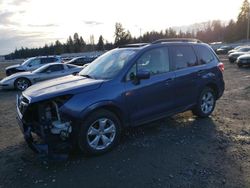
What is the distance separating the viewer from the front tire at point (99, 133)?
4852mm

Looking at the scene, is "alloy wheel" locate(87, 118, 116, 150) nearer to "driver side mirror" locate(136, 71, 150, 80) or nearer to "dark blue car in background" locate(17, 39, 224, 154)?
"dark blue car in background" locate(17, 39, 224, 154)

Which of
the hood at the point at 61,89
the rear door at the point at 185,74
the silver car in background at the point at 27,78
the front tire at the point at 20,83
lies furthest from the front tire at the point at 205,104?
the front tire at the point at 20,83

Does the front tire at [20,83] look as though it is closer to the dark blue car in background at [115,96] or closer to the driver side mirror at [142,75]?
the dark blue car in background at [115,96]

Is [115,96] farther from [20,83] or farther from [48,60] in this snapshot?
[48,60]

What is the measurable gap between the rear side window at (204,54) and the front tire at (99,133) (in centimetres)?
294

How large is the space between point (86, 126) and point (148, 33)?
101996 millimetres

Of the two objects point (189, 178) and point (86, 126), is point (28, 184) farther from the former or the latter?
point (189, 178)

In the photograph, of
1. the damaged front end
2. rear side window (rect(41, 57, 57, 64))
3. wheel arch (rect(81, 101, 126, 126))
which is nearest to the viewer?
the damaged front end

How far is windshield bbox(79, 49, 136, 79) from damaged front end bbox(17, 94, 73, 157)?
1080mm

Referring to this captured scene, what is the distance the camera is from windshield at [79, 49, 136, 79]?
18.2 ft

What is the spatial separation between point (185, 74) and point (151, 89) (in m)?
1.16

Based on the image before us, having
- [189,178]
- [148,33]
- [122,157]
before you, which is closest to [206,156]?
[189,178]

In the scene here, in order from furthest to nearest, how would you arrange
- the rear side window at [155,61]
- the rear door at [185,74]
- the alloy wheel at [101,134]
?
1. the rear door at [185,74]
2. the rear side window at [155,61]
3. the alloy wheel at [101,134]

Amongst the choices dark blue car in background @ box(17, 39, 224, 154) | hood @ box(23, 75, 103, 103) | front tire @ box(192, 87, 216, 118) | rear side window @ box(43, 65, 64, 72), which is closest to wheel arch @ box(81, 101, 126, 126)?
dark blue car in background @ box(17, 39, 224, 154)
